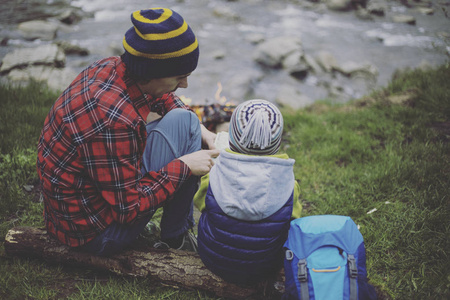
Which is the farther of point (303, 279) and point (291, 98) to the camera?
point (291, 98)

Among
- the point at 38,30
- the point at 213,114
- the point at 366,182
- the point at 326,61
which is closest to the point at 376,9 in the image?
the point at 326,61

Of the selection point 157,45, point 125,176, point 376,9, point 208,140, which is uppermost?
point 157,45

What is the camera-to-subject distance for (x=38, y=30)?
30.1 feet

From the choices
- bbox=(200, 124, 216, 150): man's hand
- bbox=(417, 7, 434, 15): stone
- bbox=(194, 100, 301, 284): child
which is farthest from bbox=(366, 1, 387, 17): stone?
bbox=(194, 100, 301, 284): child

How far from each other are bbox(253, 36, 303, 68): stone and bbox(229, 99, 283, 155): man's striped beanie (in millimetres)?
6830

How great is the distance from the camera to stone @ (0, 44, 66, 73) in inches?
272

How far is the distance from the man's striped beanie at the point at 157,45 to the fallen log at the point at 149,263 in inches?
45.0

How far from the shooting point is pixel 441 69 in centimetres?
468

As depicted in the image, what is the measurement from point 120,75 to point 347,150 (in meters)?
2.59

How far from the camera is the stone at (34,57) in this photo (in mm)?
6906

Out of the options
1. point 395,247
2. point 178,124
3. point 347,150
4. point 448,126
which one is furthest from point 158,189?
point 448,126

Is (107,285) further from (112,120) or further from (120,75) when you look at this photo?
(120,75)

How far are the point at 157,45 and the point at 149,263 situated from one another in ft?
4.33

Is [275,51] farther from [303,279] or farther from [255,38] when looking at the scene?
[303,279]
